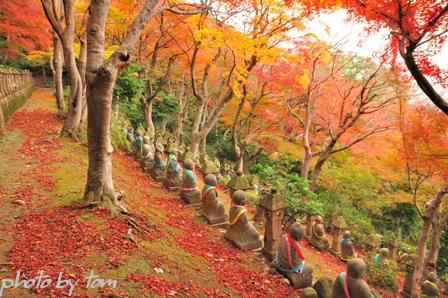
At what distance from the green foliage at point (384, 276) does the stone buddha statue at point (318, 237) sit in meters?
1.67

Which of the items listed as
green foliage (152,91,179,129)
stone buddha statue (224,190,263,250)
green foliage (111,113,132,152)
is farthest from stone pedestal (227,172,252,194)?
green foliage (152,91,179,129)

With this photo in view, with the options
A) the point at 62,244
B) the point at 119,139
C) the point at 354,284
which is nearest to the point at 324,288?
the point at 354,284

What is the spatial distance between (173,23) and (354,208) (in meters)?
13.7

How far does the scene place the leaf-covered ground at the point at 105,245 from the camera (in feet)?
12.3

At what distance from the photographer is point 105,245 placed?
169 inches

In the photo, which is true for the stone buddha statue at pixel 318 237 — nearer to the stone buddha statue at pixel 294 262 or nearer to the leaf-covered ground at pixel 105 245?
the leaf-covered ground at pixel 105 245

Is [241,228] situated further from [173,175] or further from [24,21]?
[24,21]

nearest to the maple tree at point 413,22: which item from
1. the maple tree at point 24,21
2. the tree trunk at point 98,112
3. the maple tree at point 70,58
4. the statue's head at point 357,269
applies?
the statue's head at point 357,269

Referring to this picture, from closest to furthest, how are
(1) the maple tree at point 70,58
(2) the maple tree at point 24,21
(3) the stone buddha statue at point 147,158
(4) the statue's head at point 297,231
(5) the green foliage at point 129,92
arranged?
(4) the statue's head at point 297,231 → (1) the maple tree at point 70,58 → (3) the stone buddha statue at point 147,158 → (5) the green foliage at point 129,92 → (2) the maple tree at point 24,21

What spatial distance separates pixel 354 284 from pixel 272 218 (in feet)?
7.15

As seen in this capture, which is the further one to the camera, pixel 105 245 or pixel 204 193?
pixel 204 193

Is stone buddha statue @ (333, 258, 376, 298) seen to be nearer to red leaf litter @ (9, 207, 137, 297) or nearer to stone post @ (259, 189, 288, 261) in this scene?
stone post @ (259, 189, 288, 261)

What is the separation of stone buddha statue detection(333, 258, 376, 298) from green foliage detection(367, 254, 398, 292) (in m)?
6.25

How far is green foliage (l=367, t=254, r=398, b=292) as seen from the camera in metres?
9.34
